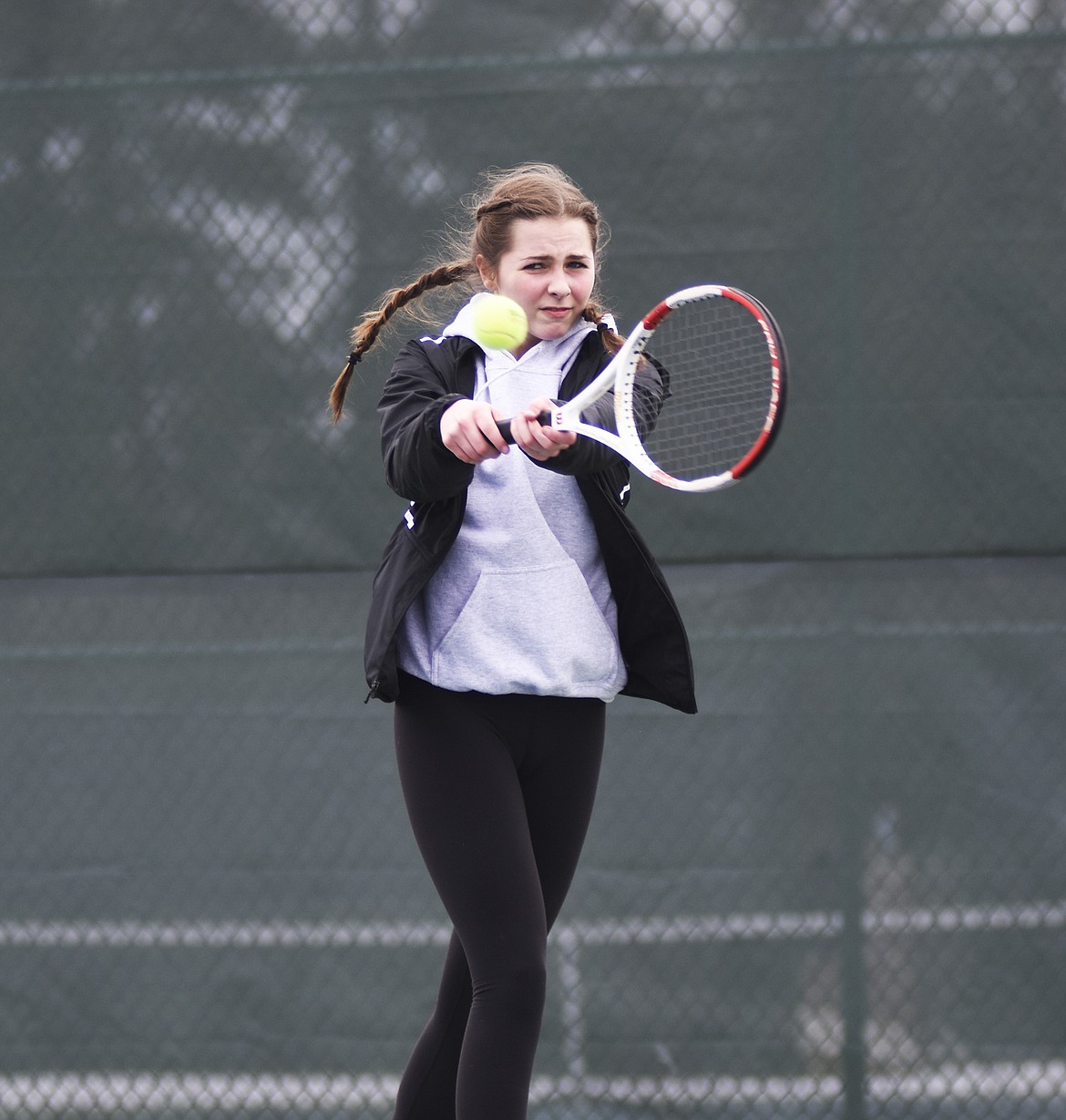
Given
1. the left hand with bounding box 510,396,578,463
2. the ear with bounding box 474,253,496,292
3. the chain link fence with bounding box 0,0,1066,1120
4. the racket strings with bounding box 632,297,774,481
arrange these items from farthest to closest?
the chain link fence with bounding box 0,0,1066,1120
the racket strings with bounding box 632,297,774,481
the ear with bounding box 474,253,496,292
the left hand with bounding box 510,396,578,463

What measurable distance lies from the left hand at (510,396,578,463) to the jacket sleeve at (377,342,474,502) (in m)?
0.10

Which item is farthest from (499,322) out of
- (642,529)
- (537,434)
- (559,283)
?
(642,529)

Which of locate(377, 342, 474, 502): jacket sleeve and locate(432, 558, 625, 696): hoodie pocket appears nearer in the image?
locate(377, 342, 474, 502): jacket sleeve

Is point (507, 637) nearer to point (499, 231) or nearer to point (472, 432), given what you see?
point (472, 432)

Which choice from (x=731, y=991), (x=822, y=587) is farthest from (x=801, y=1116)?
(x=822, y=587)

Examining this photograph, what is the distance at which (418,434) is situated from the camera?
1628 millimetres

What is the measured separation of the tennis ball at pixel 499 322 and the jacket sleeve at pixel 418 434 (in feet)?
0.30

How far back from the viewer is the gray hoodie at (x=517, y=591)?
1749 millimetres

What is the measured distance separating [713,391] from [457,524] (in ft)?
2.15

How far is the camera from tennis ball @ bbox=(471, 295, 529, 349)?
5.61 feet

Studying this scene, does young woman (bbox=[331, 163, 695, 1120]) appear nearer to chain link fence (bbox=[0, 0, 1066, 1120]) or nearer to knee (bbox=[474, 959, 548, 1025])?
knee (bbox=[474, 959, 548, 1025])

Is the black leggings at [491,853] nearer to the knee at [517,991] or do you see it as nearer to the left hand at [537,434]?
the knee at [517,991]

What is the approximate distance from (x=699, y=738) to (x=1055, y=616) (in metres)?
0.71

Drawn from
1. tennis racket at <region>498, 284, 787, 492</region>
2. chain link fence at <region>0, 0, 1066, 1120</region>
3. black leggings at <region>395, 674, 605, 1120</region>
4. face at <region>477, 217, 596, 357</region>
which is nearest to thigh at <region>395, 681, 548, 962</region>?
black leggings at <region>395, 674, 605, 1120</region>
